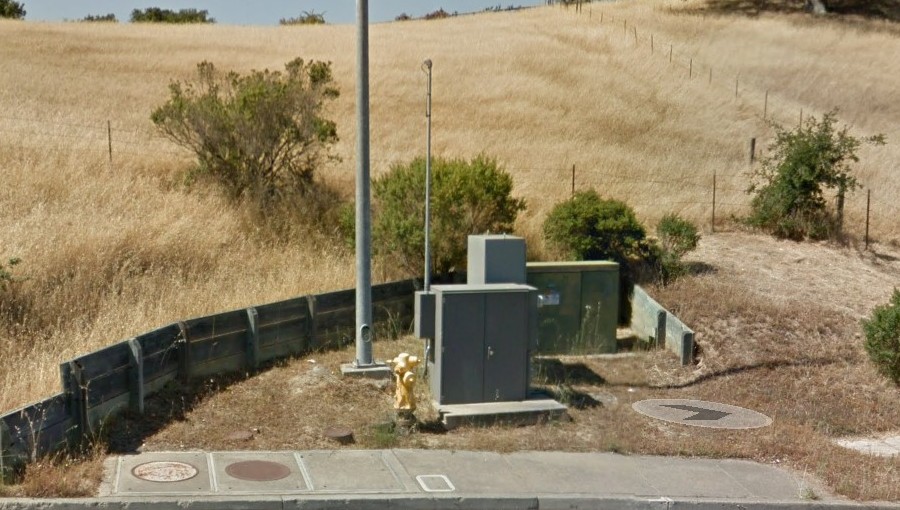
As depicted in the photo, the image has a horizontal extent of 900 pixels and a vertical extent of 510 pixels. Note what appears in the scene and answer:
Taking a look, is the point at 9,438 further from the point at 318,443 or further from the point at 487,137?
the point at 487,137

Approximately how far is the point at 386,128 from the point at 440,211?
40.8ft

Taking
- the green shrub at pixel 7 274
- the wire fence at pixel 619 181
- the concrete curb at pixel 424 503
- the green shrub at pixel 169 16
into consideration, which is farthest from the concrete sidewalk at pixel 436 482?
the green shrub at pixel 169 16

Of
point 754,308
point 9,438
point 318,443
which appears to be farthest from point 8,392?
point 754,308

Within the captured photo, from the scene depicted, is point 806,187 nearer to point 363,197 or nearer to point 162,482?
point 363,197

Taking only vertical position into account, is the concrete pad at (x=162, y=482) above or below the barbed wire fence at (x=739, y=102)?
below

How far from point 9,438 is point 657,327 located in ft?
30.7

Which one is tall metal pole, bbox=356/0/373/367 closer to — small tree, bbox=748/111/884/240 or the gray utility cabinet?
the gray utility cabinet

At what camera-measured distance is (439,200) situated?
17.3 meters

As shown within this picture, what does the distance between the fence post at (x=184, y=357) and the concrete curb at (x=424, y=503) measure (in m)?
3.31

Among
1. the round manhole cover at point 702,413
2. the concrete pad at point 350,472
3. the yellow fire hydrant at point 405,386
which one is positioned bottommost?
the round manhole cover at point 702,413

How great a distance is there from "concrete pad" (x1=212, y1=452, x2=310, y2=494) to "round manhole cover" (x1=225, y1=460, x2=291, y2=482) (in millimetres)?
17

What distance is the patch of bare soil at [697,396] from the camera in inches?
391

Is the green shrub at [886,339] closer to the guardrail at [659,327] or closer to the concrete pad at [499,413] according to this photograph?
the guardrail at [659,327]

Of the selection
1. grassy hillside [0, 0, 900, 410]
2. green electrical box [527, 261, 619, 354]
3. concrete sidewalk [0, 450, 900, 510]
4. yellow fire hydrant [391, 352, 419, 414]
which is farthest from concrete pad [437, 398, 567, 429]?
grassy hillside [0, 0, 900, 410]
